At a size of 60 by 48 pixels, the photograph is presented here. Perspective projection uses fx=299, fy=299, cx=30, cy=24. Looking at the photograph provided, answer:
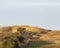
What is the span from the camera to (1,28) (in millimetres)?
99312

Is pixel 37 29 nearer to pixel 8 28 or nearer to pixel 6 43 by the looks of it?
pixel 8 28

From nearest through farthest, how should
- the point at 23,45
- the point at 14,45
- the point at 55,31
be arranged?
the point at 14,45 → the point at 23,45 → the point at 55,31

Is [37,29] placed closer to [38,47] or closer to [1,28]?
[1,28]

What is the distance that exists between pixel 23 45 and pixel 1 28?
5685 cm

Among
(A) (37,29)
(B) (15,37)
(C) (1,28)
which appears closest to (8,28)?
(C) (1,28)

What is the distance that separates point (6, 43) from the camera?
3825cm

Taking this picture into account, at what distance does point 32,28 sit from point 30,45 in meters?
55.2

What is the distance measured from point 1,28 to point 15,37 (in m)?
60.8

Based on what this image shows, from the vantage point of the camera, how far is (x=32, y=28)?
101 meters

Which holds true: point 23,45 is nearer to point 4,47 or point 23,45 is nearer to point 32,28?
point 4,47

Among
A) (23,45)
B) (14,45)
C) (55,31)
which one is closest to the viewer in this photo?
(14,45)

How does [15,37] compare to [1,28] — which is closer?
[15,37]

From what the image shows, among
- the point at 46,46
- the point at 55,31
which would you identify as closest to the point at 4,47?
the point at 46,46

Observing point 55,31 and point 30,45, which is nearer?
point 30,45
